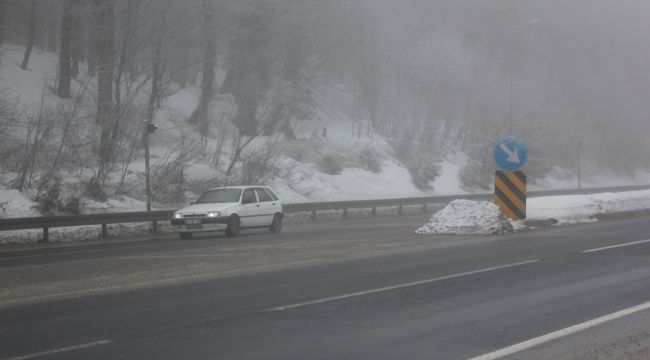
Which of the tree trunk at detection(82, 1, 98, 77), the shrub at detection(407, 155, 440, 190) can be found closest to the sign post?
the tree trunk at detection(82, 1, 98, 77)

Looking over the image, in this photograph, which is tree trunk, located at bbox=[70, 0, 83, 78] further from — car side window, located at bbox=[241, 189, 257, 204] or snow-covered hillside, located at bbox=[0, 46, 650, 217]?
car side window, located at bbox=[241, 189, 257, 204]

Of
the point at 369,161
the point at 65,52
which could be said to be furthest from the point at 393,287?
the point at 369,161

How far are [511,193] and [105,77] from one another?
67.2 ft

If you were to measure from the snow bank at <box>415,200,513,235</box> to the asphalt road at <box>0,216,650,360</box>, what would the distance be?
83.2 inches

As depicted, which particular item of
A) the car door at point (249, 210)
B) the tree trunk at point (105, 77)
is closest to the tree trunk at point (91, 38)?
the tree trunk at point (105, 77)

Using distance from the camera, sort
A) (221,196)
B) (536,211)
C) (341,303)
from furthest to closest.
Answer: (221,196), (536,211), (341,303)

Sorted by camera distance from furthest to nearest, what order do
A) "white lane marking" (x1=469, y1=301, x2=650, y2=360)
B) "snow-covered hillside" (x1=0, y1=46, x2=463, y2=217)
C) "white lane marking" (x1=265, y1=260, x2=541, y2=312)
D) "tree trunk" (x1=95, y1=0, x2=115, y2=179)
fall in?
"tree trunk" (x1=95, y1=0, x2=115, y2=179), "snow-covered hillside" (x1=0, y1=46, x2=463, y2=217), "white lane marking" (x1=265, y1=260, x2=541, y2=312), "white lane marking" (x1=469, y1=301, x2=650, y2=360)

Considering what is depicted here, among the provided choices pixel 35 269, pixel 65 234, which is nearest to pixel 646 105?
pixel 65 234

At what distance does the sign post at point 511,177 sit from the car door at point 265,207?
24.7 feet

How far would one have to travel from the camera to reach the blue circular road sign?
19.2 meters

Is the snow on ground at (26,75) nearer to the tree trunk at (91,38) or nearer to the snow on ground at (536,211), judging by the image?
the tree trunk at (91,38)

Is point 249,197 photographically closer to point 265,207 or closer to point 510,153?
point 265,207

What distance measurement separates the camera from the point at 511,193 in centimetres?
2022

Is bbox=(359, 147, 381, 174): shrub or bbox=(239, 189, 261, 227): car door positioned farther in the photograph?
bbox=(359, 147, 381, 174): shrub
